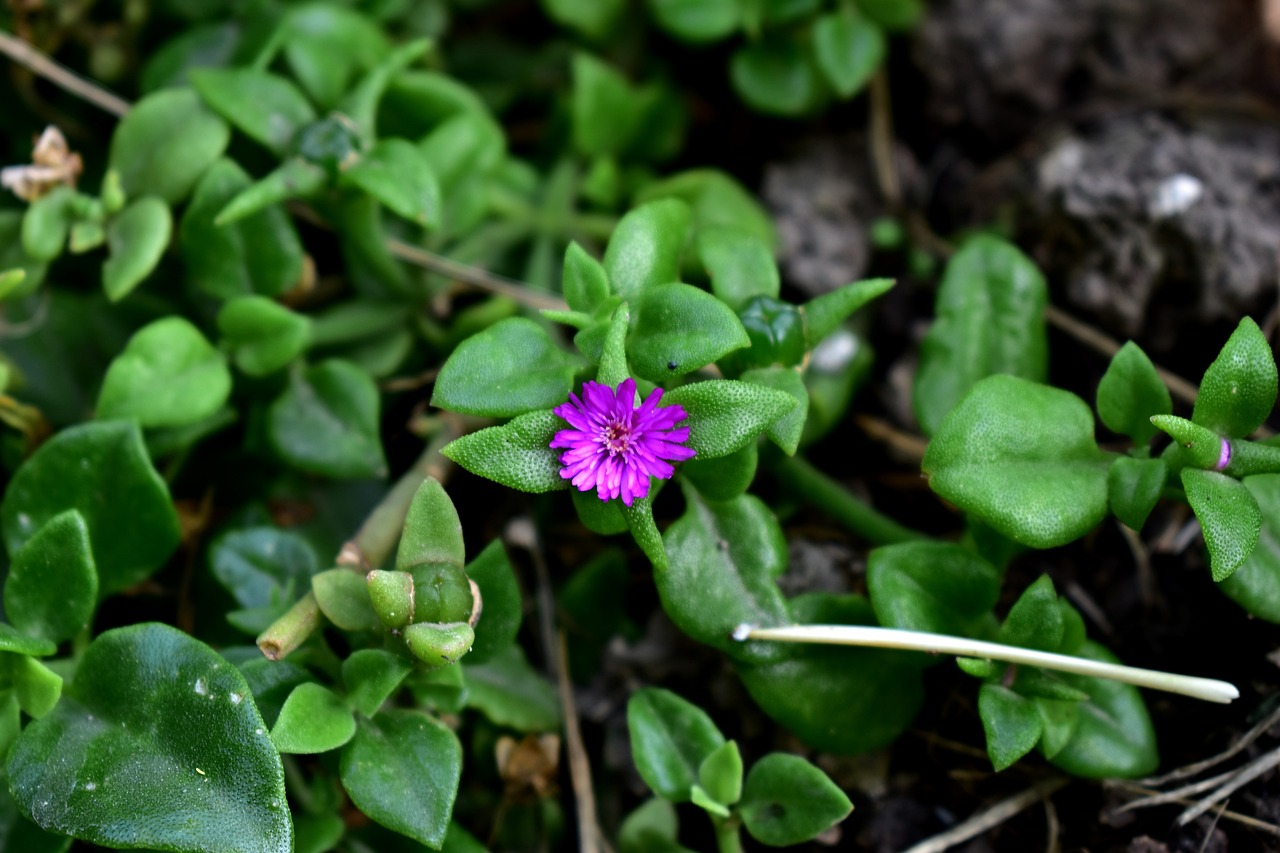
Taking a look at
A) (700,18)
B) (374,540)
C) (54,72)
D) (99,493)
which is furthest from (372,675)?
(700,18)

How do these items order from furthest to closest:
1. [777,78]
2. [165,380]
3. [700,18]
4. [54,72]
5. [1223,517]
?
1. [777,78]
2. [700,18]
3. [54,72]
4. [165,380]
5. [1223,517]

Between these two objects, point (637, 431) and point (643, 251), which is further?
point (643, 251)

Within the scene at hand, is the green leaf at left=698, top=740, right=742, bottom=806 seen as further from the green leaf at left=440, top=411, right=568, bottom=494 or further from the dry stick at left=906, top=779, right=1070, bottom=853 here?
the green leaf at left=440, top=411, right=568, bottom=494

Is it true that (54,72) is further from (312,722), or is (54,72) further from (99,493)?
(312,722)

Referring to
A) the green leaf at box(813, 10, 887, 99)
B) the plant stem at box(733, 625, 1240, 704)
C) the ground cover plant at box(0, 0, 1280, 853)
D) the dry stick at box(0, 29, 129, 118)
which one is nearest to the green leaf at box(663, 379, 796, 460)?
the ground cover plant at box(0, 0, 1280, 853)

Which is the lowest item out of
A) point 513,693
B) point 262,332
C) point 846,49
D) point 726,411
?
point 513,693

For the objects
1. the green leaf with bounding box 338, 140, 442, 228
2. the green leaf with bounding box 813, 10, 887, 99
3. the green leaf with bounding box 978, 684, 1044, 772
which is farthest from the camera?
the green leaf with bounding box 813, 10, 887, 99
